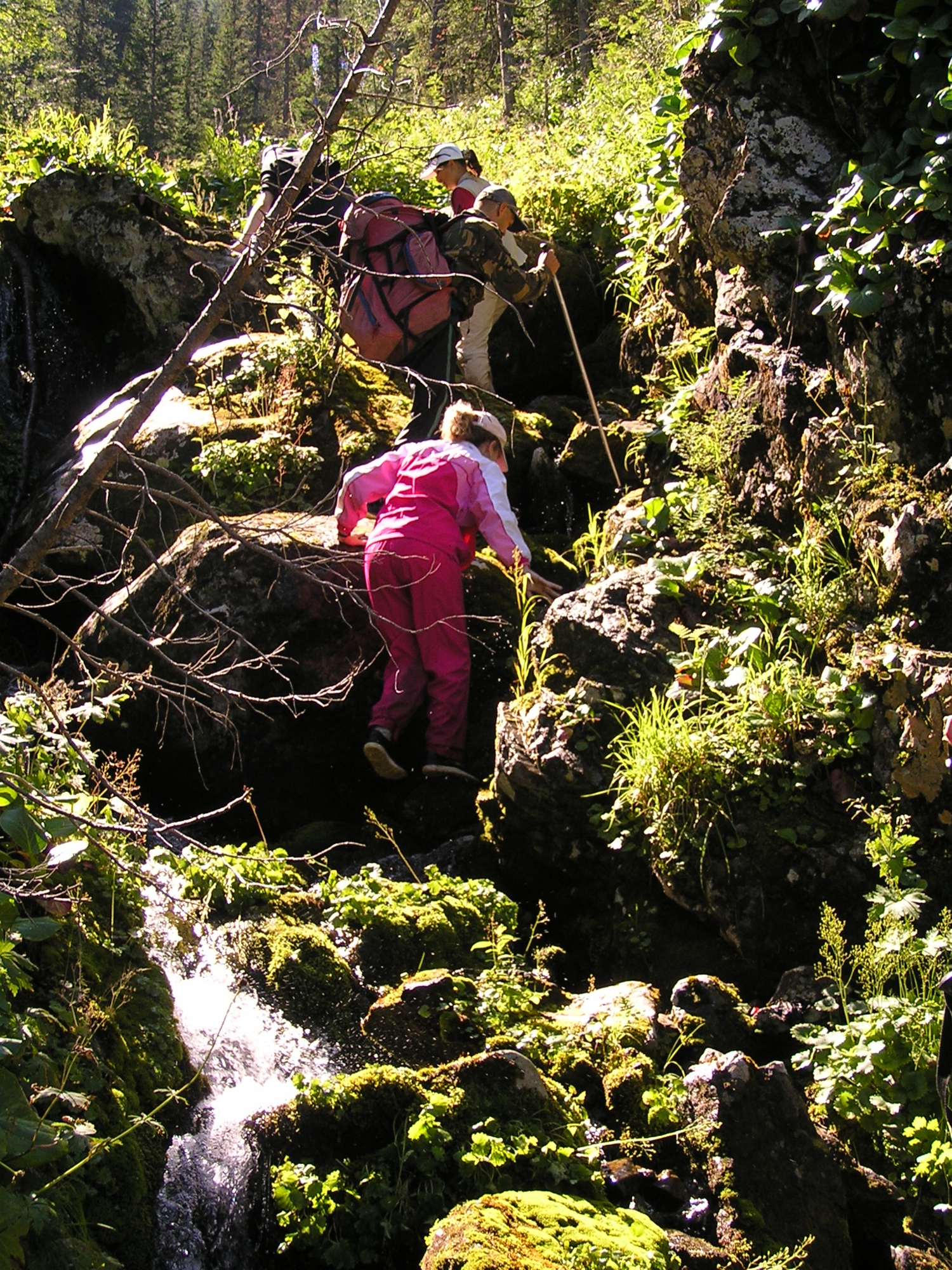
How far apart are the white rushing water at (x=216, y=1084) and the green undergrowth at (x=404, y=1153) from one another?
20 cm

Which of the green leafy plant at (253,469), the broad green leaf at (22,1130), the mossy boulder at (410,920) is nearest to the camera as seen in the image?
the broad green leaf at (22,1130)

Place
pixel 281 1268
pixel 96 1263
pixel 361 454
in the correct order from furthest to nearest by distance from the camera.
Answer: pixel 361 454 < pixel 281 1268 < pixel 96 1263

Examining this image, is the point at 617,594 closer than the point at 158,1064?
No

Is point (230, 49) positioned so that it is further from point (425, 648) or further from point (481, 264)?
point (425, 648)

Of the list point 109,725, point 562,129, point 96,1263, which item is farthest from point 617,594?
point 562,129

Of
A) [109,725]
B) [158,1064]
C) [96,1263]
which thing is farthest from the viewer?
[109,725]

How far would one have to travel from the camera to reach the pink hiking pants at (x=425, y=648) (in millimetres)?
6301

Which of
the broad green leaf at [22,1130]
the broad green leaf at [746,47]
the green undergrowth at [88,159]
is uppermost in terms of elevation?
the green undergrowth at [88,159]

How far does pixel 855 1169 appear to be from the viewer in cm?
389

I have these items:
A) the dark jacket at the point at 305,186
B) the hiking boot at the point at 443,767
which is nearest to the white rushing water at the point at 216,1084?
the hiking boot at the point at 443,767

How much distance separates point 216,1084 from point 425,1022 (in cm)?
80

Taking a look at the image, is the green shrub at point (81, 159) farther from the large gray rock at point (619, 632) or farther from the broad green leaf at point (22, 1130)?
the broad green leaf at point (22, 1130)

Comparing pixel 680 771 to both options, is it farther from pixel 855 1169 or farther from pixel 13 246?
pixel 13 246

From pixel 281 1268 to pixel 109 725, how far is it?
4102 millimetres
